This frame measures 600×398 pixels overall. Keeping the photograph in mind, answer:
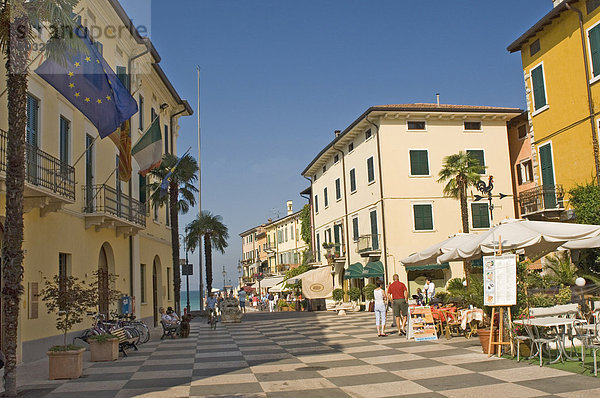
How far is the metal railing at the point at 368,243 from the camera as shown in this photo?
3475cm

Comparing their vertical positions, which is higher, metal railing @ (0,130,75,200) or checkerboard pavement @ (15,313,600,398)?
metal railing @ (0,130,75,200)

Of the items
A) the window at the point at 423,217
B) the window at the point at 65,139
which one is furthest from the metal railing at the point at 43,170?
the window at the point at 423,217

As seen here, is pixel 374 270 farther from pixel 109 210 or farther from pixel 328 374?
pixel 328 374

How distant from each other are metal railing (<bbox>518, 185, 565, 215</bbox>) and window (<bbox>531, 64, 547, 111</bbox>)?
137 inches

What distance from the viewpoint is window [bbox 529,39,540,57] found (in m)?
24.5

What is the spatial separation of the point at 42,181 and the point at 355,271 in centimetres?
2405

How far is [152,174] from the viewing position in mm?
27188

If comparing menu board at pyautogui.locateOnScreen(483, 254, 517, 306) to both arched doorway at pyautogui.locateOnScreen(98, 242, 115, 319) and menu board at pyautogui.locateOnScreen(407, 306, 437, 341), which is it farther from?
arched doorway at pyautogui.locateOnScreen(98, 242, 115, 319)

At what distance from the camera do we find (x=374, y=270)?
33906 mm

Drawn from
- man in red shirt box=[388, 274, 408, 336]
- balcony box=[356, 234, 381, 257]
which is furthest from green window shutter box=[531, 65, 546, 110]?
balcony box=[356, 234, 381, 257]

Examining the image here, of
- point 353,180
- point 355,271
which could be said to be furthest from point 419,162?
point 355,271

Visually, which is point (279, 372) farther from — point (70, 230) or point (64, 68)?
point (70, 230)

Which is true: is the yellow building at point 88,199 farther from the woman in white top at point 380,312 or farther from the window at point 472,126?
the window at point 472,126

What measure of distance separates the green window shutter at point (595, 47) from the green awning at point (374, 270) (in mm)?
16457
